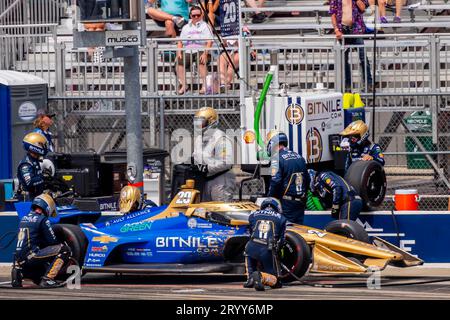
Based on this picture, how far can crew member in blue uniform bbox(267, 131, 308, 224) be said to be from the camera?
16828 mm

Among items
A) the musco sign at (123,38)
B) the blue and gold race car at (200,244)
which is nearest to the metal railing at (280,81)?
the musco sign at (123,38)

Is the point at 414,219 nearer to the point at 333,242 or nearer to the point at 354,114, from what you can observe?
the point at 333,242

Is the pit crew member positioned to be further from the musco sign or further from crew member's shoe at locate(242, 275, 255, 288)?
crew member's shoe at locate(242, 275, 255, 288)

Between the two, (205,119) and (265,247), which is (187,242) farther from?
(205,119)

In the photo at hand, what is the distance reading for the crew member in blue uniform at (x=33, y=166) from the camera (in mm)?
17938

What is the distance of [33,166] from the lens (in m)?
18.0

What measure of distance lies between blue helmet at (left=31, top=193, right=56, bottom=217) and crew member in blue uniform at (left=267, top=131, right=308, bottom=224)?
2706 millimetres

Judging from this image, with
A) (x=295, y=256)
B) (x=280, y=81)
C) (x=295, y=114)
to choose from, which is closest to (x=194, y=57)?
(x=280, y=81)

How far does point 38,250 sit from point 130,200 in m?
1.33

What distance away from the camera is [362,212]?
17297 millimetres

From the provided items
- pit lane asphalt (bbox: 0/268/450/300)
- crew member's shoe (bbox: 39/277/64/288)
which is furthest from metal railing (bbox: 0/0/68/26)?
crew member's shoe (bbox: 39/277/64/288)

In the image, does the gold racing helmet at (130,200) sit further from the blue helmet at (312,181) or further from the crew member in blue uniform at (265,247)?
the blue helmet at (312,181)
